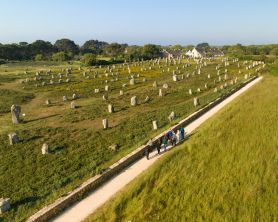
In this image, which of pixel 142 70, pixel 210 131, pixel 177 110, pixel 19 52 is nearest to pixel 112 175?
pixel 210 131

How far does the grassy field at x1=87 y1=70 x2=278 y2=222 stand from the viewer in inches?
669

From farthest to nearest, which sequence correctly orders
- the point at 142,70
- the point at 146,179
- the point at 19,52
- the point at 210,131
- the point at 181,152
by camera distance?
the point at 19,52
the point at 142,70
the point at 210,131
the point at 181,152
the point at 146,179

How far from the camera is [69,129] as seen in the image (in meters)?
32.1

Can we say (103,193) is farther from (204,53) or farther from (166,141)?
(204,53)

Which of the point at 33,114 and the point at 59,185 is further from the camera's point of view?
the point at 33,114

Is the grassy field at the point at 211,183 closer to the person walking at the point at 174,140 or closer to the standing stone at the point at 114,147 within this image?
the person walking at the point at 174,140

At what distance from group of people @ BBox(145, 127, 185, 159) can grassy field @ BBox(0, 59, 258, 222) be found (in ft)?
4.47

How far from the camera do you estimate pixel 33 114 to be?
130ft

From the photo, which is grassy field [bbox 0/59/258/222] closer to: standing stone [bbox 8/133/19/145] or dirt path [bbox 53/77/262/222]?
standing stone [bbox 8/133/19/145]

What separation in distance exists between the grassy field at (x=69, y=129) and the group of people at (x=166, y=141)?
4.47 ft

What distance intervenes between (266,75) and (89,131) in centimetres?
4012

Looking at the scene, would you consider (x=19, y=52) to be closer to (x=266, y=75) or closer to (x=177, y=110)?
(x=266, y=75)

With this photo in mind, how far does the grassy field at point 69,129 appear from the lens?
21250 millimetres

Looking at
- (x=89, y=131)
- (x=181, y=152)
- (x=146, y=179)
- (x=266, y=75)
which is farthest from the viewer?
(x=266, y=75)
